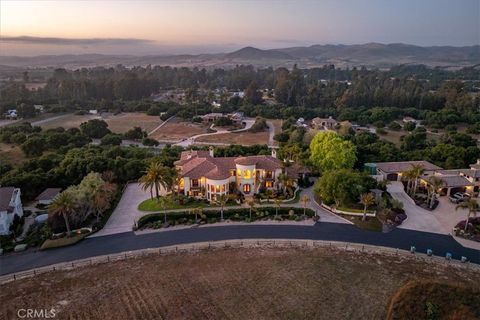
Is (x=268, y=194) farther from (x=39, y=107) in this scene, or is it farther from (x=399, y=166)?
(x=39, y=107)

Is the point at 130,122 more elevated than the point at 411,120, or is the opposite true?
the point at 411,120

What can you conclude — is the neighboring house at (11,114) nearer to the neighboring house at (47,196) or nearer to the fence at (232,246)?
the neighboring house at (47,196)

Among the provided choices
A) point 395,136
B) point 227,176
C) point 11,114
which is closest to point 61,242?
point 227,176

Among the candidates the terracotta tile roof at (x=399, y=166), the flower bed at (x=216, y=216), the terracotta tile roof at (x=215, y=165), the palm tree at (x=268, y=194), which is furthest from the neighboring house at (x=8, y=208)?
the terracotta tile roof at (x=399, y=166)

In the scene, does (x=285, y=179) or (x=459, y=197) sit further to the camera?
(x=459, y=197)

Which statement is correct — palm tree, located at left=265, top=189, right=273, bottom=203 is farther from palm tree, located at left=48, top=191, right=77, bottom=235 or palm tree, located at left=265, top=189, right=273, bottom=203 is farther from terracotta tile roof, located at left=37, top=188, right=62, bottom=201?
terracotta tile roof, located at left=37, top=188, right=62, bottom=201

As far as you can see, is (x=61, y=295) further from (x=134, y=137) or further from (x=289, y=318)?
(x=134, y=137)

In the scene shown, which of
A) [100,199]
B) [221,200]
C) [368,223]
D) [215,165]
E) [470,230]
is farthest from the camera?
[215,165]
